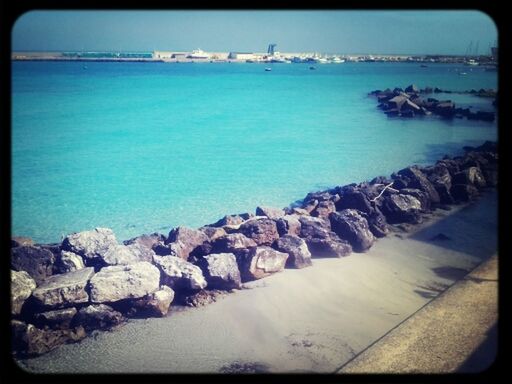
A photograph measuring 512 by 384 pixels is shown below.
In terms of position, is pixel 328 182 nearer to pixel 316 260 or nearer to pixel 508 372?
pixel 316 260

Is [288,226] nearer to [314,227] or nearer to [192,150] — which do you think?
[314,227]

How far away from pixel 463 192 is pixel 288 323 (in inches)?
206

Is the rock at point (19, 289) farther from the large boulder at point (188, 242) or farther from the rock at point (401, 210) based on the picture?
the rock at point (401, 210)

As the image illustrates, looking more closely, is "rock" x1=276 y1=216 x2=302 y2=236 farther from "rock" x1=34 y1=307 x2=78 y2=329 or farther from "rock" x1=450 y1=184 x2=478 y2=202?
"rock" x1=450 y1=184 x2=478 y2=202

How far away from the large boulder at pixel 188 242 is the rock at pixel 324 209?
6.78 feet

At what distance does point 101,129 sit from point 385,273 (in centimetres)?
1664

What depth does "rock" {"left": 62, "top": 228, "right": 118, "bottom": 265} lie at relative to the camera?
195 inches

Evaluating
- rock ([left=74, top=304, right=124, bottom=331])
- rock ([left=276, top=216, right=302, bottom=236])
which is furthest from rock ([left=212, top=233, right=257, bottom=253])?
rock ([left=74, top=304, right=124, bottom=331])

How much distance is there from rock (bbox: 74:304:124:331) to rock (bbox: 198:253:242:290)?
1.09 metres

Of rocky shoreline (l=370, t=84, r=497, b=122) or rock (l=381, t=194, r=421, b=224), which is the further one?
rocky shoreline (l=370, t=84, r=497, b=122)

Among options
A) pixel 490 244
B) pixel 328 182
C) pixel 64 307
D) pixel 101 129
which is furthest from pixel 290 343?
pixel 101 129

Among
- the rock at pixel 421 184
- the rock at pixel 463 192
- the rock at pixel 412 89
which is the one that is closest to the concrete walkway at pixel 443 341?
the rock at pixel 421 184

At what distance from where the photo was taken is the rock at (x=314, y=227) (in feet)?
18.3

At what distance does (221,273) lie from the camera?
457 cm
